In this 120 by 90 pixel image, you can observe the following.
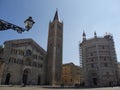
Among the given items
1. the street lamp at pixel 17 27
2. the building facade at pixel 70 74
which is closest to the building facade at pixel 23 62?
the building facade at pixel 70 74

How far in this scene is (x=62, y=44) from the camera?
58.1 m

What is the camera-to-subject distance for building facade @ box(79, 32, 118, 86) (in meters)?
48.7

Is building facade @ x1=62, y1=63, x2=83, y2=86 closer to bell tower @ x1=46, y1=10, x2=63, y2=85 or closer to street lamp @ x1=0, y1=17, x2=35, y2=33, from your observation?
bell tower @ x1=46, y1=10, x2=63, y2=85

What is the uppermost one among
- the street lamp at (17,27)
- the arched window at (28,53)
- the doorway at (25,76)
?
the arched window at (28,53)

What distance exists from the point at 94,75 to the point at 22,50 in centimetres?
2687

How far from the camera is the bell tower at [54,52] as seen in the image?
168ft

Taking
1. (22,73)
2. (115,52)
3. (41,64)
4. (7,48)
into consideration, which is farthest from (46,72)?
(115,52)

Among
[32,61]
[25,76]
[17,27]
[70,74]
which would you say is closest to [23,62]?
[32,61]

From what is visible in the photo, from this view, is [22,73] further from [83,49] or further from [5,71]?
[83,49]

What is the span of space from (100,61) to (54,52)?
17096 mm

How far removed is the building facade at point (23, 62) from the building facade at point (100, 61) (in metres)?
16.7

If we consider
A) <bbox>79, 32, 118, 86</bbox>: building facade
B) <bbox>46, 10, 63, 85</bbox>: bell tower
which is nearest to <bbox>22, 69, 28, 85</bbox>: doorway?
<bbox>46, 10, 63, 85</bbox>: bell tower

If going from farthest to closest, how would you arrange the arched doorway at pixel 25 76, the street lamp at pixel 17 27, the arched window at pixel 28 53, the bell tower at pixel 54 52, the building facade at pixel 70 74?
the building facade at pixel 70 74
the bell tower at pixel 54 52
the arched window at pixel 28 53
the arched doorway at pixel 25 76
the street lamp at pixel 17 27

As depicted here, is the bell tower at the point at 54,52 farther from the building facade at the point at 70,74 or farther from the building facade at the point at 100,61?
the building facade at the point at 70,74
